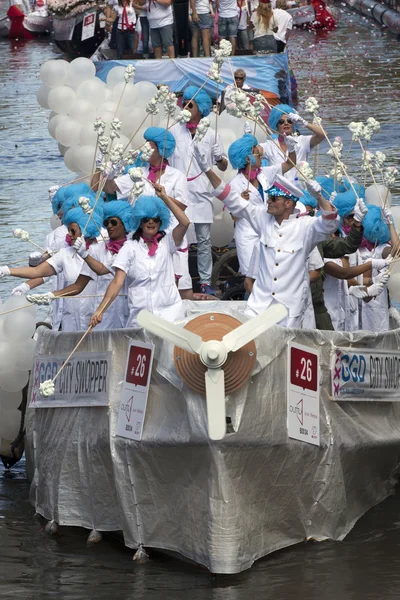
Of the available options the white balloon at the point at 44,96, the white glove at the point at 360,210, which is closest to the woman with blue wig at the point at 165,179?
the white glove at the point at 360,210

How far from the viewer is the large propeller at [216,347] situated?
8555 millimetres

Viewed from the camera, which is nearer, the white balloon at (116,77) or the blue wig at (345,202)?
the blue wig at (345,202)

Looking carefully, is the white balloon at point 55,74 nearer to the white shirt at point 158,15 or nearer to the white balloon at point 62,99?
the white balloon at point 62,99

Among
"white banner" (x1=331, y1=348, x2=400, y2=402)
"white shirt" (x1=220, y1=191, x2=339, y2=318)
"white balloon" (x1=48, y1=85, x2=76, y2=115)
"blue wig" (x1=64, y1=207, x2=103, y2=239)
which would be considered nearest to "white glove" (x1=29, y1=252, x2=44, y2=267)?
"blue wig" (x1=64, y1=207, x2=103, y2=239)

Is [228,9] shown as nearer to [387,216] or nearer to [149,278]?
[387,216]

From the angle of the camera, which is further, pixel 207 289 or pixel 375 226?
pixel 207 289

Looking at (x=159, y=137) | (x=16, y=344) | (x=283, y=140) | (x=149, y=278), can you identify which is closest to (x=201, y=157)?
(x=149, y=278)

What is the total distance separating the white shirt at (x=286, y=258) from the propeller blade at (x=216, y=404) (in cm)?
132

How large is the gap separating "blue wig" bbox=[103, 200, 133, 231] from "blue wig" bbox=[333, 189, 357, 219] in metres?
1.64

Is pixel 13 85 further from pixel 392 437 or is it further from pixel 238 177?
pixel 392 437

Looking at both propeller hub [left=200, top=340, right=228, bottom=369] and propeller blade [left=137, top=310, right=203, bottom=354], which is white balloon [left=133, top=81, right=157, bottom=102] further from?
propeller hub [left=200, top=340, right=228, bottom=369]

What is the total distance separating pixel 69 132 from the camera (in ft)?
54.3

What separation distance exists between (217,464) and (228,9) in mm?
16461

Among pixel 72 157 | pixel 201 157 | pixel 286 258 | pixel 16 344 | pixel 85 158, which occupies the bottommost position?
pixel 72 157
